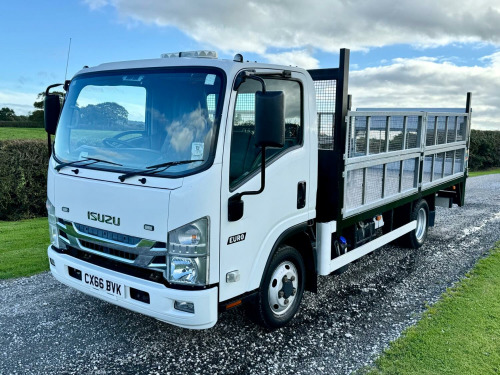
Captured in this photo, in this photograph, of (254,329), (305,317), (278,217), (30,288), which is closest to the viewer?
(278,217)

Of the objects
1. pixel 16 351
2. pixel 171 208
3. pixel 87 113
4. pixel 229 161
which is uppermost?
pixel 87 113

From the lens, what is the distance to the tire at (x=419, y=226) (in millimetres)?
7016

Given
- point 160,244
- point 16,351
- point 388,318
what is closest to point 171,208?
point 160,244

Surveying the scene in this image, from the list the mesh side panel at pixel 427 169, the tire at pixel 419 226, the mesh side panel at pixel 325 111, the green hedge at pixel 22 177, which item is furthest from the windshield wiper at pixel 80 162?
the green hedge at pixel 22 177

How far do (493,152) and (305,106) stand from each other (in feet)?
76.4

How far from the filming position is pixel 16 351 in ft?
12.7

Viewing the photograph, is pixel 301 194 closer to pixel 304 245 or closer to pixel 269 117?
pixel 304 245

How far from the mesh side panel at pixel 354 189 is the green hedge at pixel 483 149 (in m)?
19.8

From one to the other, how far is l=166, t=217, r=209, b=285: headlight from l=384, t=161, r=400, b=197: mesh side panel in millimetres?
3337

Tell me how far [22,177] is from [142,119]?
273 inches

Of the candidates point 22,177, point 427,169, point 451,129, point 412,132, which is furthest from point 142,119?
point 22,177

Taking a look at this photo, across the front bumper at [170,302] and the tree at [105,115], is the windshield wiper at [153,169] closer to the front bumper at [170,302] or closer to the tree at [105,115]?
the tree at [105,115]

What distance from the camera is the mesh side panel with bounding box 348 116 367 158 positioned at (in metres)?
4.78

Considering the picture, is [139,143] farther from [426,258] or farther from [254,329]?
[426,258]
